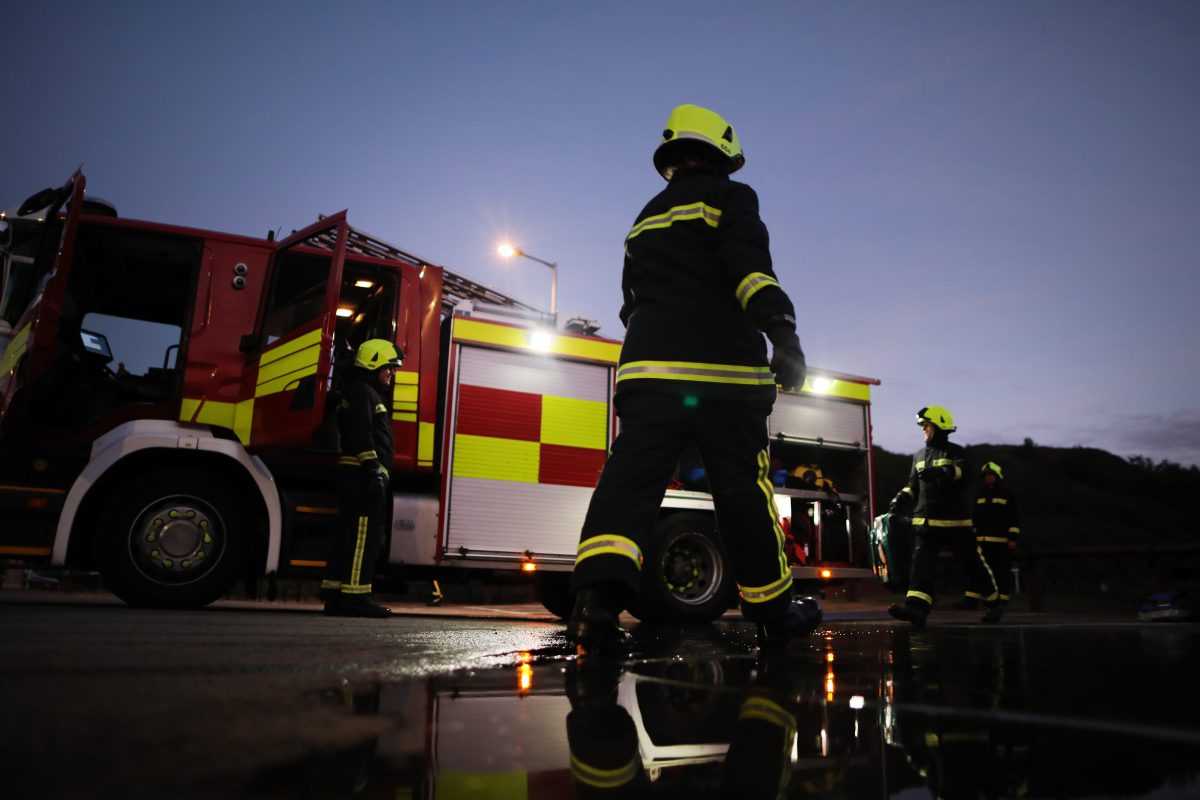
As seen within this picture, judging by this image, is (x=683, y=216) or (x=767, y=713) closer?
(x=767, y=713)

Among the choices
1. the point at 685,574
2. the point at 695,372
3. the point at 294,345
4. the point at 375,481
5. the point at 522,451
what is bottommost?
the point at 685,574

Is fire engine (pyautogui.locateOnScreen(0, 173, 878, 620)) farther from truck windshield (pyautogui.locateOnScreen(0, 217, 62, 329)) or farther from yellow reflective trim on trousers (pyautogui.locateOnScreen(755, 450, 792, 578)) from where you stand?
yellow reflective trim on trousers (pyautogui.locateOnScreen(755, 450, 792, 578))

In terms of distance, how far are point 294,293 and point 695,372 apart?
4.10 metres

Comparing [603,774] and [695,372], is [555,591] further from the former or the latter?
[603,774]

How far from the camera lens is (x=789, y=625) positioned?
2955mm

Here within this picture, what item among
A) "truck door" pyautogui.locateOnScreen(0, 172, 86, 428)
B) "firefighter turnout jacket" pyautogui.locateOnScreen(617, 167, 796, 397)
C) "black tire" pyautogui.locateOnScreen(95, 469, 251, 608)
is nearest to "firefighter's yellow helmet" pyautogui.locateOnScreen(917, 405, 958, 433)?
"firefighter turnout jacket" pyautogui.locateOnScreen(617, 167, 796, 397)

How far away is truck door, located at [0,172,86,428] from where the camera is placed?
493 centimetres

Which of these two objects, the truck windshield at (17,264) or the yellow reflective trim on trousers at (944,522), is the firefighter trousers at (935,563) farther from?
the truck windshield at (17,264)

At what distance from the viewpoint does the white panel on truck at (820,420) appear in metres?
7.59

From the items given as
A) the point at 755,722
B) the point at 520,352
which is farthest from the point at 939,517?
the point at 755,722

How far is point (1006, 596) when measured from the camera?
288 inches

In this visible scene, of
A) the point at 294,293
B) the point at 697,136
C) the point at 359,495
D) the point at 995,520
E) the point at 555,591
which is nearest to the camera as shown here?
the point at 697,136

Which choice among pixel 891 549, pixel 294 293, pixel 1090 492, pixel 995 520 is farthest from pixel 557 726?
pixel 1090 492

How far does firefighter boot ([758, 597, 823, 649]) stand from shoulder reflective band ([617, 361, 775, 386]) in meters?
0.84
